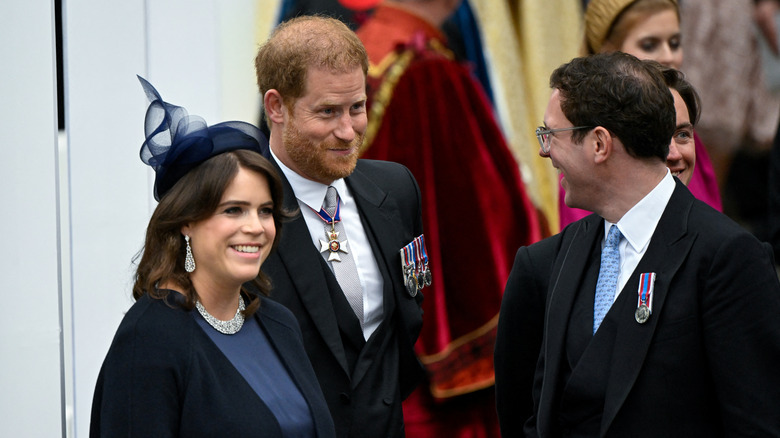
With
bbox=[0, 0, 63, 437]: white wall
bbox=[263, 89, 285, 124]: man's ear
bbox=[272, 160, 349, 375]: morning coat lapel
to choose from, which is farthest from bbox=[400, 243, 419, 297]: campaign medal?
bbox=[0, 0, 63, 437]: white wall

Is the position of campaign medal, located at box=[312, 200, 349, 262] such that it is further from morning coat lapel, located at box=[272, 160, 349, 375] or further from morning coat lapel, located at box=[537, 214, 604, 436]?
morning coat lapel, located at box=[537, 214, 604, 436]

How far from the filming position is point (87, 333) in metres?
2.99

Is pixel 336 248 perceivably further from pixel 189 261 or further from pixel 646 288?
pixel 646 288

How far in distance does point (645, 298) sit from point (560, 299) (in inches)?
10.5

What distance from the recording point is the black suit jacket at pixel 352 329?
99.0 inches

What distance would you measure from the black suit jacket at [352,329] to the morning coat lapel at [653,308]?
710 mm

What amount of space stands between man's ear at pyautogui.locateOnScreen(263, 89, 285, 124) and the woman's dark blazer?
83cm

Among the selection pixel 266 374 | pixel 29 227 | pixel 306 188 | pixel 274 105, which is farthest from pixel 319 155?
pixel 29 227

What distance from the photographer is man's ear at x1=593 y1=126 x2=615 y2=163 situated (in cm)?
229

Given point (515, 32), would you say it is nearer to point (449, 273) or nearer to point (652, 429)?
point (449, 273)

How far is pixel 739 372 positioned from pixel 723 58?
9.21 ft

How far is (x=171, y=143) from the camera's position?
6.81 feet

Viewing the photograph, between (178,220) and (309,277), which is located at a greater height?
(178,220)

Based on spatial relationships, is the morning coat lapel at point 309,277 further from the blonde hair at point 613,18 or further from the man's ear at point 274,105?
the blonde hair at point 613,18
